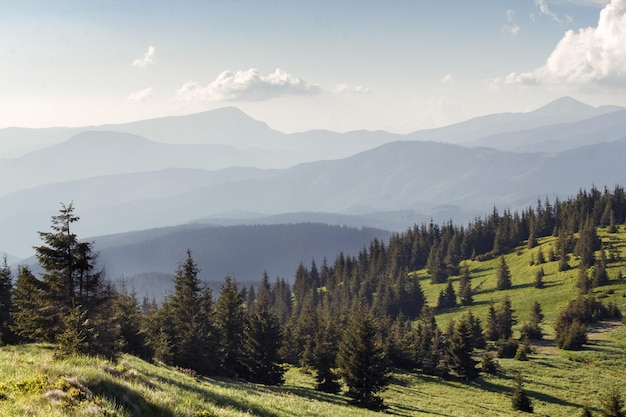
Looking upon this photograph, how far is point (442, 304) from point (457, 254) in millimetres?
49338

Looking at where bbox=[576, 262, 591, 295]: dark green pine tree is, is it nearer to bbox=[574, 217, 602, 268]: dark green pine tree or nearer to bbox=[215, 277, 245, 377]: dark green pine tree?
bbox=[574, 217, 602, 268]: dark green pine tree

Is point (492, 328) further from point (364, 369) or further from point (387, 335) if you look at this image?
point (364, 369)

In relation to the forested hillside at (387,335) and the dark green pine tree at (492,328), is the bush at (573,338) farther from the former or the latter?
the dark green pine tree at (492,328)

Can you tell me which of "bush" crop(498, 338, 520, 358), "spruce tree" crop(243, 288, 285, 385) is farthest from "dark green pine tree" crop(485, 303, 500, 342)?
"spruce tree" crop(243, 288, 285, 385)

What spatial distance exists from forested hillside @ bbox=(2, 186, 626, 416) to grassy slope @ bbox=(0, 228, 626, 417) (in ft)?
1.08

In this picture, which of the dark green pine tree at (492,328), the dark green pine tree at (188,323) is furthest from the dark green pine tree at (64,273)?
the dark green pine tree at (492,328)

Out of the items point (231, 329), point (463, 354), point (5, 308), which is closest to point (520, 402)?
point (463, 354)

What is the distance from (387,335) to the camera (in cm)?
7269

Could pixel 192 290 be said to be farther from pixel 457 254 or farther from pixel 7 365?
pixel 457 254

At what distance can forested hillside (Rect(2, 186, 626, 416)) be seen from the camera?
30625 millimetres

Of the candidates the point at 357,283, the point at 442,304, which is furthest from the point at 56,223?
the point at 357,283

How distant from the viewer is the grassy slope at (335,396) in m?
10.9

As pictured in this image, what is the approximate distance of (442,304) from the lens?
410 feet

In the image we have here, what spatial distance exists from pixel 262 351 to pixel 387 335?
31.1 meters
